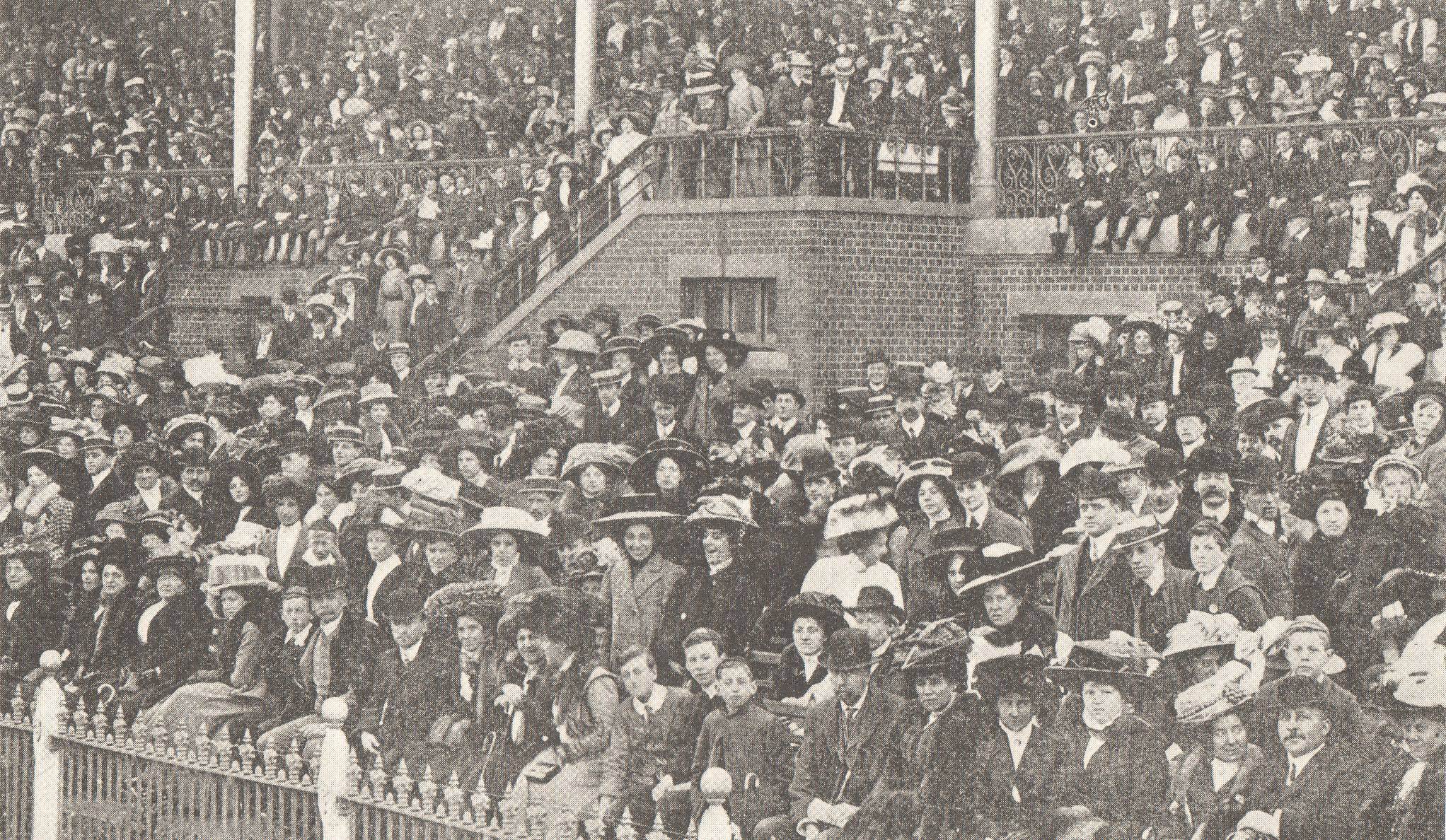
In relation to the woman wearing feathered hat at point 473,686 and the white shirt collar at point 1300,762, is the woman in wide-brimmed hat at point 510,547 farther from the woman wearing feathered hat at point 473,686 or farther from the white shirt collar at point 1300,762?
the white shirt collar at point 1300,762

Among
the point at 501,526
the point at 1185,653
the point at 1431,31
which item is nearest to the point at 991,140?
the point at 1431,31

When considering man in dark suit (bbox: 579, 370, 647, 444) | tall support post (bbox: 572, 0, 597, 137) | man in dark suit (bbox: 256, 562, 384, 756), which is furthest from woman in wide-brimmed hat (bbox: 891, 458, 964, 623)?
tall support post (bbox: 572, 0, 597, 137)

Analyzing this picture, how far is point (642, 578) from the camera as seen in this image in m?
8.76

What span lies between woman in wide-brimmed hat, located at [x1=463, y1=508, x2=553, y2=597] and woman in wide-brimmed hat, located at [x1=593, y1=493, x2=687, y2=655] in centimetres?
34

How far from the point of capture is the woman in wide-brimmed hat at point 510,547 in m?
8.91

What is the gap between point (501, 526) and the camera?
918 centimetres

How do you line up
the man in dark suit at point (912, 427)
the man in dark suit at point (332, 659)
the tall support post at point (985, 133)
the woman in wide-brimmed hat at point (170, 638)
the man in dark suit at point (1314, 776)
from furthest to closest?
the tall support post at point (985, 133) → the man in dark suit at point (912, 427) → the woman in wide-brimmed hat at point (170, 638) → the man in dark suit at point (332, 659) → the man in dark suit at point (1314, 776)

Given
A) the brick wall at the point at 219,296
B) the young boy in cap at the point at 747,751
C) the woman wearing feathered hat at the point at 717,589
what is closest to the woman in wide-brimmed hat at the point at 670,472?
the woman wearing feathered hat at the point at 717,589

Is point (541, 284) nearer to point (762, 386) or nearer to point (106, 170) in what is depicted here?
point (762, 386)

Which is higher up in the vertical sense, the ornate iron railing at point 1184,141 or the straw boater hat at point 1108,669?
the ornate iron railing at point 1184,141

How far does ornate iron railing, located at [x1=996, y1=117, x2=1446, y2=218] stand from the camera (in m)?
11.6

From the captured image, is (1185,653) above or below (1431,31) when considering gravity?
below

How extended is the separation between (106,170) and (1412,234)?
11.6 metres

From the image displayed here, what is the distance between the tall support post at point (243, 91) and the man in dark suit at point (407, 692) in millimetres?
8889
